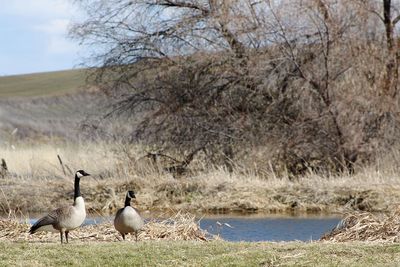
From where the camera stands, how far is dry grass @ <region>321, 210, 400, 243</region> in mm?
14266

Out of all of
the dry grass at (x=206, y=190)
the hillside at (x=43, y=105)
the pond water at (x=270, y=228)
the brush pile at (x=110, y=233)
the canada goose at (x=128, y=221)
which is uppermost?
the hillside at (x=43, y=105)

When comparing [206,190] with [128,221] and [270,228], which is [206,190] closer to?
[270,228]

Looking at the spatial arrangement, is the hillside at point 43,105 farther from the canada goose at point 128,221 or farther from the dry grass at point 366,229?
the canada goose at point 128,221

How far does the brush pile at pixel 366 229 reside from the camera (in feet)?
46.8

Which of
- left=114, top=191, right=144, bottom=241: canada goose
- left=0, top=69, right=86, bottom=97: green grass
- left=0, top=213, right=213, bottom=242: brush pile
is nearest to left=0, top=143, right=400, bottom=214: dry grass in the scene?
left=0, top=213, right=213, bottom=242: brush pile

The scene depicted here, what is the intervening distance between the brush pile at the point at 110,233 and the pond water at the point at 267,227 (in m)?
1.28

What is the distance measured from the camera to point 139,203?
24797 millimetres

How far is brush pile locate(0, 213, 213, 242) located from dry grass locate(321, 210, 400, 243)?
7.11 feet

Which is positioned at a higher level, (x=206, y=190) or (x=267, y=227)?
(x=206, y=190)

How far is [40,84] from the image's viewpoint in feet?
299

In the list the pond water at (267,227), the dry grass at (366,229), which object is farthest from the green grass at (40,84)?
the dry grass at (366,229)

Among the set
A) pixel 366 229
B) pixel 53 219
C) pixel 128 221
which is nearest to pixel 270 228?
pixel 366 229

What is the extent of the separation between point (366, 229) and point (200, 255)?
13.0 feet

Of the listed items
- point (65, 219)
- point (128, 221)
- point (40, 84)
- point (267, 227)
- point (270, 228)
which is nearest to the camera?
point (65, 219)
